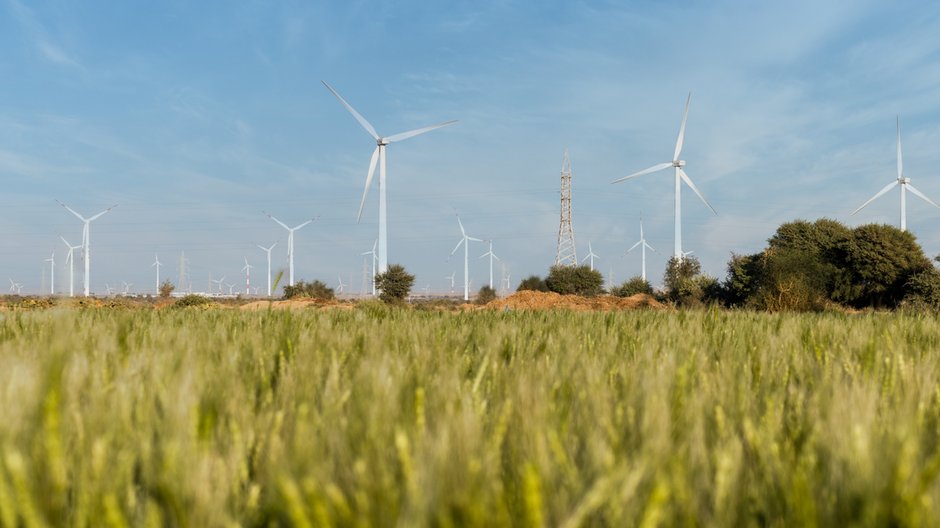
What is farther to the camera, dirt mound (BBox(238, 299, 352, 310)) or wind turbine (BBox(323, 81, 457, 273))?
wind turbine (BBox(323, 81, 457, 273))

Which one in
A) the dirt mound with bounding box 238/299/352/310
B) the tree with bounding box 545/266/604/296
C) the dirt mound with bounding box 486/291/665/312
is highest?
the tree with bounding box 545/266/604/296

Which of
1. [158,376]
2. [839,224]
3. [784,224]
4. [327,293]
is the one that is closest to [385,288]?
[327,293]

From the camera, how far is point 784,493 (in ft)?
2.98

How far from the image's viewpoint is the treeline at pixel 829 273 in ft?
113

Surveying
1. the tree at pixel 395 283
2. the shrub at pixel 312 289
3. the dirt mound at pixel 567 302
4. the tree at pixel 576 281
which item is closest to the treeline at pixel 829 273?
the dirt mound at pixel 567 302

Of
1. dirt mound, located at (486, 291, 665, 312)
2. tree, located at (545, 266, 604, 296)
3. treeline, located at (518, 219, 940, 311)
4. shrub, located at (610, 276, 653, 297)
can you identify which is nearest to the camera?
treeline, located at (518, 219, 940, 311)

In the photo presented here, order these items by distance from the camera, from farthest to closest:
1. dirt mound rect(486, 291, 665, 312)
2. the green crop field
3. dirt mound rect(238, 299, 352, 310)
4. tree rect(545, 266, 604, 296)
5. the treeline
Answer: tree rect(545, 266, 604, 296) < dirt mound rect(486, 291, 665, 312) < the treeline < dirt mound rect(238, 299, 352, 310) < the green crop field

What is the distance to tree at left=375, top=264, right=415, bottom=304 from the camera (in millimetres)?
45438

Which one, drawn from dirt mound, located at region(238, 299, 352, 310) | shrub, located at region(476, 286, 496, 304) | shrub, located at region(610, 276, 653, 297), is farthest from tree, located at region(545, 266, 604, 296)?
dirt mound, located at region(238, 299, 352, 310)

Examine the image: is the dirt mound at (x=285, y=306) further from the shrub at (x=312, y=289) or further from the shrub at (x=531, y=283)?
the shrub at (x=531, y=283)

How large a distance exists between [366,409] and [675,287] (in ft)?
155

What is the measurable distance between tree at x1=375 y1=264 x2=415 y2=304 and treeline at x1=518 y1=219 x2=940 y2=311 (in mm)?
19380

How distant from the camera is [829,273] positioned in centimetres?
4000

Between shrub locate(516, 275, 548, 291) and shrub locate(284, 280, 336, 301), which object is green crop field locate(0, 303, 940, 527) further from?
shrub locate(516, 275, 548, 291)
